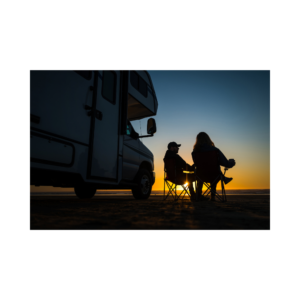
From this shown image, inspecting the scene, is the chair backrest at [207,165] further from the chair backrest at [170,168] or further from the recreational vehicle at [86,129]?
the recreational vehicle at [86,129]

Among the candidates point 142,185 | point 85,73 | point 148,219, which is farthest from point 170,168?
point 148,219

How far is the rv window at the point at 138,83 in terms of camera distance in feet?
14.8

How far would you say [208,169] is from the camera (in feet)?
13.8

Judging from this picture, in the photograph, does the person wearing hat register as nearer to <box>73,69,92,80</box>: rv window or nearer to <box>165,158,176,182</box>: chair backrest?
<box>165,158,176,182</box>: chair backrest

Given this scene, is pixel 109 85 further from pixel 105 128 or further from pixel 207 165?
pixel 207 165

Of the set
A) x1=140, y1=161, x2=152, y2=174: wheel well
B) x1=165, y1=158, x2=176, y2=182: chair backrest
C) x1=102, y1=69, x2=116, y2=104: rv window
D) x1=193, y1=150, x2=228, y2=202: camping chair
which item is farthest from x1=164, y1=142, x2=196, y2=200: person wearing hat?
x1=102, y1=69, x2=116, y2=104: rv window

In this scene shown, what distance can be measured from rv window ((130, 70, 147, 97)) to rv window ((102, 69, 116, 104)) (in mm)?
706

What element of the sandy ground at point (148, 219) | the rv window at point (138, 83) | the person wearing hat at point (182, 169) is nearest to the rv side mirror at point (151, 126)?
the person wearing hat at point (182, 169)

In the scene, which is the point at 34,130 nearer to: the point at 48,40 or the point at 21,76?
the point at 21,76

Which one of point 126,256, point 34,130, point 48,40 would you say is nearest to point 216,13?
point 48,40

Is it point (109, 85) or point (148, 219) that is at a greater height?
point (109, 85)

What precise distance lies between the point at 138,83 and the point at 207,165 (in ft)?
8.55

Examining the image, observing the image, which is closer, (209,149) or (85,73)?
(85,73)

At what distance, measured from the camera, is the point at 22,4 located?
1.17 metres
